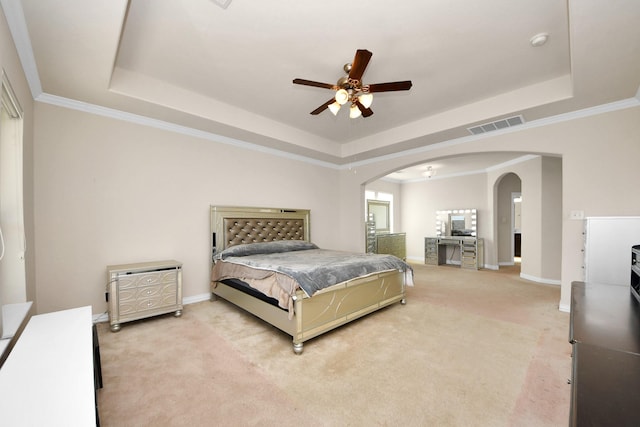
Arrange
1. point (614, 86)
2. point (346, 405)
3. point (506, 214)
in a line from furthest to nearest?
1. point (506, 214)
2. point (614, 86)
3. point (346, 405)

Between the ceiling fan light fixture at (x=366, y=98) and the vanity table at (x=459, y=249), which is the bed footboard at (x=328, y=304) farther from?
the vanity table at (x=459, y=249)

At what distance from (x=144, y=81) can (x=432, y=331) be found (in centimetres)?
433

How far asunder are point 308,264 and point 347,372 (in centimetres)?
118

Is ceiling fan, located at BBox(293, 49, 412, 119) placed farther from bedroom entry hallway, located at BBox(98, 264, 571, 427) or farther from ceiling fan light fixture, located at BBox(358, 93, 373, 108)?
bedroom entry hallway, located at BBox(98, 264, 571, 427)

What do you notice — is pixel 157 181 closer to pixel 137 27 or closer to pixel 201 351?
pixel 137 27

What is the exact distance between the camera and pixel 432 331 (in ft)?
9.61

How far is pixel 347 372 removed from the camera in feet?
7.09

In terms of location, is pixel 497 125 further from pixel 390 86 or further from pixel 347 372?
pixel 347 372

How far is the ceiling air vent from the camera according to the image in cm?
357

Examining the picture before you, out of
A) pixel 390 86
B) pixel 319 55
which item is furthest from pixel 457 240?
pixel 319 55

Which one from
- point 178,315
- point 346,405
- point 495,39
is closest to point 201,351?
point 178,315

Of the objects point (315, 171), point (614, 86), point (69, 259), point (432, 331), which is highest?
point (614, 86)

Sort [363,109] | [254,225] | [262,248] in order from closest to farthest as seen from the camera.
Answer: [363,109]
[262,248]
[254,225]

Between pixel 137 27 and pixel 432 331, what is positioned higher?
pixel 137 27
